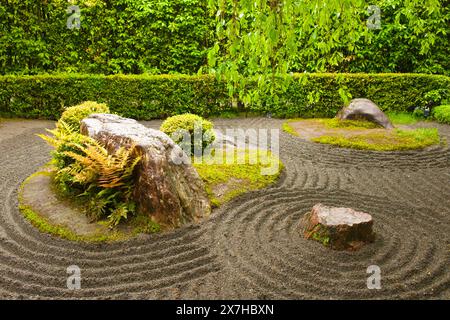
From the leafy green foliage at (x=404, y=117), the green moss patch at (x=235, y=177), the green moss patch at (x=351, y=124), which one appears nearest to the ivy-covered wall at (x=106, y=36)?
the green moss patch at (x=351, y=124)

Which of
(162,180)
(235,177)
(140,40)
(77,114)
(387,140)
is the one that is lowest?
(235,177)

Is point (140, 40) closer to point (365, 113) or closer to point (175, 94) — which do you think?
point (175, 94)

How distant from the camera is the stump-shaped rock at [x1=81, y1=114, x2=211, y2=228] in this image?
5680 millimetres

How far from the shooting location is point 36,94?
42.3ft

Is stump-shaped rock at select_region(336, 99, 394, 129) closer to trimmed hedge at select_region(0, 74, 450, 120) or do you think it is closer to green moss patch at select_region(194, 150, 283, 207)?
trimmed hedge at select_region(0, 74, 450, 120)

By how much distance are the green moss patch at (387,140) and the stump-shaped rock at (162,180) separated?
18.5ft

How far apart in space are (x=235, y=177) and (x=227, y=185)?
1.43 ft

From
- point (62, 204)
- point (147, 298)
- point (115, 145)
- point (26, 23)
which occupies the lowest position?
point (147, 298)

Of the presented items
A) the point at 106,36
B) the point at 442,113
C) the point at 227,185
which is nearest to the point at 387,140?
the point at 442,113

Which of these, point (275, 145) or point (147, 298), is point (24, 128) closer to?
point (275, 145)

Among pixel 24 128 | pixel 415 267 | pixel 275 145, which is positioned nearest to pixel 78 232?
pixel 415 267

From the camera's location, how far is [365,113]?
12.6 meters

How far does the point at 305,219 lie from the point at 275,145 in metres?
5.02

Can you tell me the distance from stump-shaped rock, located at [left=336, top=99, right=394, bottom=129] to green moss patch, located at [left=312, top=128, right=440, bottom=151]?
926mm
